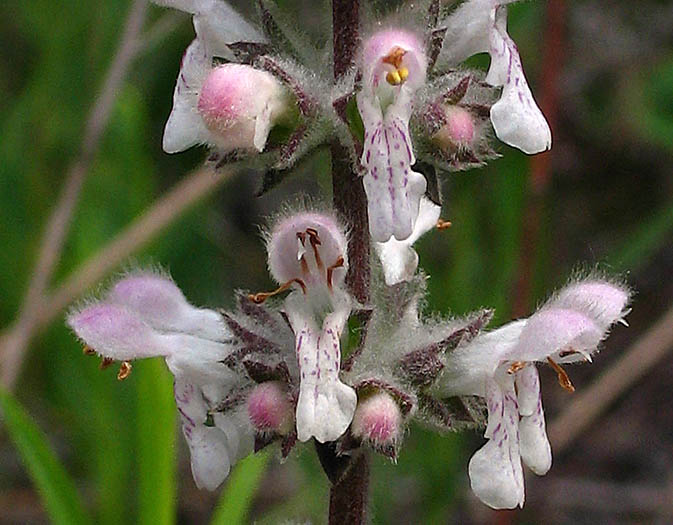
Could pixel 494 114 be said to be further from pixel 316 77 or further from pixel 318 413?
pixel 318 413

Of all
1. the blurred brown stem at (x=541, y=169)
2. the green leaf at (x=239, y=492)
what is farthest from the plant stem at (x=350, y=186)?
the blurred brown stem at (x=541, y=169)

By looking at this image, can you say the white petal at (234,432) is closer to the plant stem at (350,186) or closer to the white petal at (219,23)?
the plant stem at (350,186)

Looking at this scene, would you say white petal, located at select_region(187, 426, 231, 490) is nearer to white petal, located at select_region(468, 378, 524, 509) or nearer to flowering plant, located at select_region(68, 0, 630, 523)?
flowering plant, located at select_region(68, 0, 630, 523)

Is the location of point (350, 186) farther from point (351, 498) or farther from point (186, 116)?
point (351, 498)

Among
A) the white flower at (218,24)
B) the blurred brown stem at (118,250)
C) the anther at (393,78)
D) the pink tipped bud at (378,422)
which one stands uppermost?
the anther at (393,78)

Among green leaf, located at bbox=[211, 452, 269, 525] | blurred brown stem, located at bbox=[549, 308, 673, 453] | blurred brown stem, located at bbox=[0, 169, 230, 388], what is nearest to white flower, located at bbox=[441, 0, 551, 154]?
green leaf, located at bbox=[211, 452, 269, 525]

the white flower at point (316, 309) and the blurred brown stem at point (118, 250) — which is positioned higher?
the white flower at point (316, 309)
